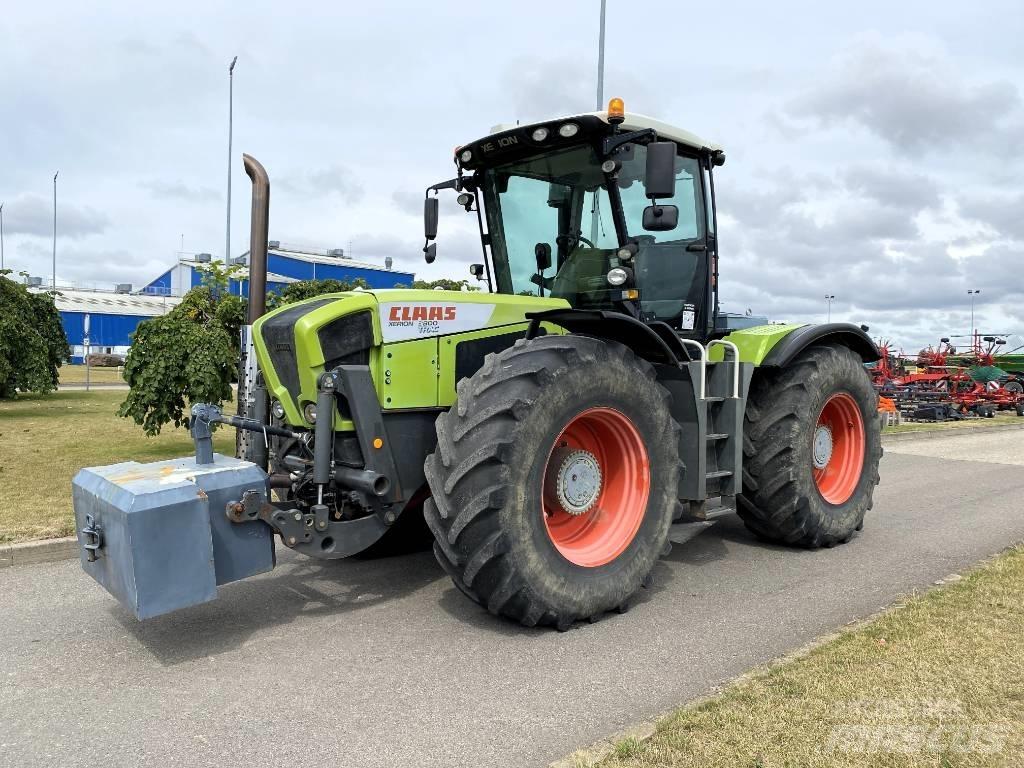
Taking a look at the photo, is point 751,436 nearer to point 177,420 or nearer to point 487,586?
point 487,586

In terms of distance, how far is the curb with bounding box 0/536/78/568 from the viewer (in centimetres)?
550

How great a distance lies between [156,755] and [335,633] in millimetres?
1318

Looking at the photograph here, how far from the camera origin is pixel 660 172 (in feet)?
15.2

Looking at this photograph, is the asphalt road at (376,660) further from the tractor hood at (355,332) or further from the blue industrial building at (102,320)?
the blue industrial building at (102,320)

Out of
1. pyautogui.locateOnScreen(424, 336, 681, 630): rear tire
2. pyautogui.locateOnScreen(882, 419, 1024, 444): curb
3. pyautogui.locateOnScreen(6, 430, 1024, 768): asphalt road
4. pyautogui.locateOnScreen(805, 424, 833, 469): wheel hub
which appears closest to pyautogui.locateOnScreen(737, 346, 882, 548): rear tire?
pyautogui.locateOnScreen(805, 424, 833, 469): wheel hub

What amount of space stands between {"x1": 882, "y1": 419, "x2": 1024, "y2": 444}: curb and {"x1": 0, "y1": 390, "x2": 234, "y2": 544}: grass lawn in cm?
1218

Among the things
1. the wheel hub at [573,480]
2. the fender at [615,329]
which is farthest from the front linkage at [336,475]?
the fender at [615,329]

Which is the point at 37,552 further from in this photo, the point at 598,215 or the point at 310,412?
the point at 598,215

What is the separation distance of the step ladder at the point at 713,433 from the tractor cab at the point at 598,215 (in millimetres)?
443

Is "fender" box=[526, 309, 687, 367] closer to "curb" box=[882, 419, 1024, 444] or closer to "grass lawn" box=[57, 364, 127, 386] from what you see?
"curb" box=[882, 419, 1024, 444]

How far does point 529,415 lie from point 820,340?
11.5ft

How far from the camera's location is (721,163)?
601 centimetres

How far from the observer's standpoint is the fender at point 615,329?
4578 millimetres

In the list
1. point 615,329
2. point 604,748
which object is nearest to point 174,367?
point 615,329
